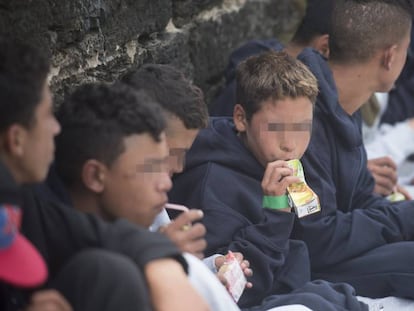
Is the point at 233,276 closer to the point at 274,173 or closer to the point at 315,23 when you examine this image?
the point at 274,173

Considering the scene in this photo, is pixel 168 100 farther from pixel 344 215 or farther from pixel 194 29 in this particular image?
pixel 194 29

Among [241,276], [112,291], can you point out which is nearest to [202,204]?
[241,276]

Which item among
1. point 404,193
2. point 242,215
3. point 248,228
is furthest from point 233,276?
point 404,193

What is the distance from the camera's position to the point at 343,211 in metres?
3.50

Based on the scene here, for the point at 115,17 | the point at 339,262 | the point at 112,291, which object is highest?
the point at 115,17

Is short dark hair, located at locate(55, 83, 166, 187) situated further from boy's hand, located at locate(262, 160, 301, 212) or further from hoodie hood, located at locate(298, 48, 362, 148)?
hoodie hood, located at locate(298, 48, 362, 148)

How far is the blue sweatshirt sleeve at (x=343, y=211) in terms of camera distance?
320 cm

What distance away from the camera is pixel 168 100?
2678 millimetres

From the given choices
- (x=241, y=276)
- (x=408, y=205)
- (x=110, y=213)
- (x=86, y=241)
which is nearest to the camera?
(x=86, y=241)

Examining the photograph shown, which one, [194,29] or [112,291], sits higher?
[194,29]

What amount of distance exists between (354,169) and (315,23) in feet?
3.05

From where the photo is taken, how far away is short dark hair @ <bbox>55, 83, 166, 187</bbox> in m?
2.19

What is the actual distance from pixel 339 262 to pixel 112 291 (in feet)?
5.23

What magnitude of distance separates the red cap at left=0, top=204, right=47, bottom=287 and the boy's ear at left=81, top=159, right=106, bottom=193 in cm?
36
